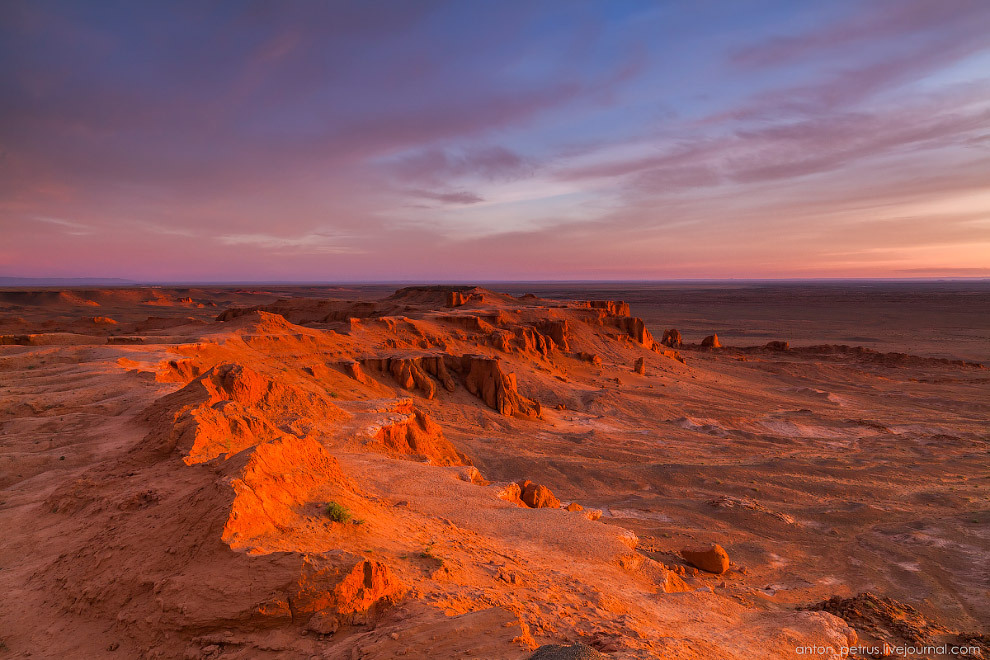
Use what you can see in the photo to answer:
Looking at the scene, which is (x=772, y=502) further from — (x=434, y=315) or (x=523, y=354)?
(x=434, y=315)

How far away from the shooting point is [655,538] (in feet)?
31.2

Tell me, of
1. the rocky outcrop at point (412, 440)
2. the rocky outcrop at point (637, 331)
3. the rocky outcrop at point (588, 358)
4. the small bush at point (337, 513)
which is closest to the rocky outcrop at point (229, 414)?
the rocky outcrop at point (412, 440)

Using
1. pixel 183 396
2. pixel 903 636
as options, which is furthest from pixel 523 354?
pixel 903 636

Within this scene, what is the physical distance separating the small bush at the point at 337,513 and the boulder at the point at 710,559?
5.97 meters

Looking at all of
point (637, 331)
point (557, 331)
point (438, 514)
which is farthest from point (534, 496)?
point (637, 331)

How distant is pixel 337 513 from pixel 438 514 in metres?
2.13

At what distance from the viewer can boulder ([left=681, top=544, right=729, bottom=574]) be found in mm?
8203

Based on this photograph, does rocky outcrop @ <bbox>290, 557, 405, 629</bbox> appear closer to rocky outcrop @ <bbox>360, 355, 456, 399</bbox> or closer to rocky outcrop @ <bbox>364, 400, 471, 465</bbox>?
rocky outcrop @ <bbox>364, 400, 471, 465</bbox>

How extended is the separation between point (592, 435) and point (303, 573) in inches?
634

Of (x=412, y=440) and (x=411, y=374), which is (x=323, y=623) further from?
(x=411, y=374)

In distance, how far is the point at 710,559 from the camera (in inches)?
324

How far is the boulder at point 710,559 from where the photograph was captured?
8.20 meters

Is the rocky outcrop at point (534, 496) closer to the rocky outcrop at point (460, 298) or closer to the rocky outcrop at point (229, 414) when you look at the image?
the rocky outcrop at point (229, 414)

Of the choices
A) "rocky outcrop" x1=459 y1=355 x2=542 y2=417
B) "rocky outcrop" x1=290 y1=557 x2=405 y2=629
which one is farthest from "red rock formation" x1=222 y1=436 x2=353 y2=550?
"rocky outcrop" x1=459 y1=355 x2=542 y2=417
